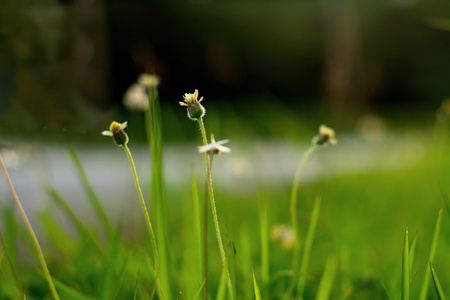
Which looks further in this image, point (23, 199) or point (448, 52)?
point (448, 52)

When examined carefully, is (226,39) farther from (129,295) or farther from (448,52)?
(129,295)

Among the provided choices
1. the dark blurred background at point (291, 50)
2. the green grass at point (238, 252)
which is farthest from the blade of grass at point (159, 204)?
the dark blurred background at point (291, 50)

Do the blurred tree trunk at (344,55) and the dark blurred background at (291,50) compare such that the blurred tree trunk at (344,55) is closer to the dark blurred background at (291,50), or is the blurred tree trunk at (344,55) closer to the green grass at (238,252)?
the dark blurred background at (291,50)

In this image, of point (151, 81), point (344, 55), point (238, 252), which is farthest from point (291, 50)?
point (151, 81)

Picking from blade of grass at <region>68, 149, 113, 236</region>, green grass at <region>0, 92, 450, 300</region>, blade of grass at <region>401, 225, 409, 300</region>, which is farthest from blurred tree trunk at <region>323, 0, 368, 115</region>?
blade of grass at <region>401, 225, 409, 300</region>

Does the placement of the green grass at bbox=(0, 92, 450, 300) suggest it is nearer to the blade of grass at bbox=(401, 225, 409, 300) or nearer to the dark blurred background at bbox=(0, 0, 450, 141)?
the blade of grass at bbox=(401, 225, 409, 300)

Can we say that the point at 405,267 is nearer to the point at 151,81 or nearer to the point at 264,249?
the point at 264,249

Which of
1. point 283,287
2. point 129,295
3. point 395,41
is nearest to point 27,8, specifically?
point 129,295

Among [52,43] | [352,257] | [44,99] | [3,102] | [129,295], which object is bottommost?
[129,295]
